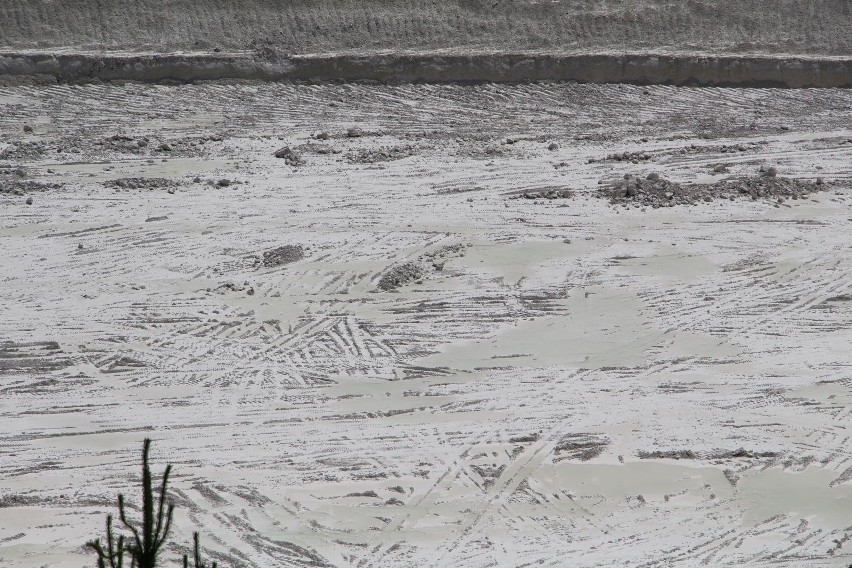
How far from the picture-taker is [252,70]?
44.1 feet

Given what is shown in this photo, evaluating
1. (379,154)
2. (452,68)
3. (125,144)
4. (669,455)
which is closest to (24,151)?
(125,144)

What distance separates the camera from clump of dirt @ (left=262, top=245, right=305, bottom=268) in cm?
880

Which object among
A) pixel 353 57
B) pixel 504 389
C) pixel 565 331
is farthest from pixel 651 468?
pixel 353 57

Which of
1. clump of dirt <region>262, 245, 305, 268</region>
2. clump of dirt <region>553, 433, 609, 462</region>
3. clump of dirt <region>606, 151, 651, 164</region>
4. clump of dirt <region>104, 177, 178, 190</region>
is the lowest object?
clump of dirt <region>553, 433, 609, 462</region>

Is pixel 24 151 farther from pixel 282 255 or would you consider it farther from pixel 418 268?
pixel 418 268

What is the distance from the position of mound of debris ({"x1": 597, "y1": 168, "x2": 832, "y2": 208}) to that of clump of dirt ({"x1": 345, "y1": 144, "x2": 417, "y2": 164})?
2.18 m

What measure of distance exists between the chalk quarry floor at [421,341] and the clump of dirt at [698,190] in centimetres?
16

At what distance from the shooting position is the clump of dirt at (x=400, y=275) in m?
8.48

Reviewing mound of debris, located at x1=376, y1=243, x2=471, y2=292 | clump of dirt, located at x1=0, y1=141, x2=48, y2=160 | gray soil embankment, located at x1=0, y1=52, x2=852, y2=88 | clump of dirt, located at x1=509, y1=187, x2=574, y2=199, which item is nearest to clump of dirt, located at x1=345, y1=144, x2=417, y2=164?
clump of dirt, located at x1=509, y1=187, x2=574, y2=199

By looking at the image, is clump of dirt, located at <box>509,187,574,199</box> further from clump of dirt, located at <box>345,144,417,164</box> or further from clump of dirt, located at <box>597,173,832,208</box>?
clump of dirt, located at <box>345,144,417,164</box>

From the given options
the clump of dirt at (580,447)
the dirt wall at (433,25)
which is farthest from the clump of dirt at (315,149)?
the clump of dirt at (580,447)

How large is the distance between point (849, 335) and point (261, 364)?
422 cm

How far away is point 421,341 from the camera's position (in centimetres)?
770

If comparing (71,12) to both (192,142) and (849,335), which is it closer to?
(192,142)
